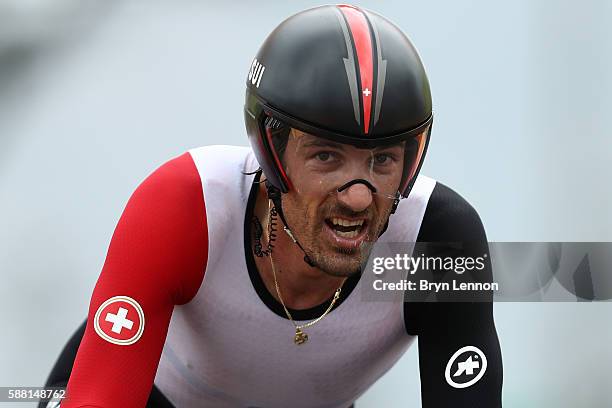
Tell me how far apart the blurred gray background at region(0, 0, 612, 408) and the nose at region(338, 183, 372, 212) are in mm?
2734

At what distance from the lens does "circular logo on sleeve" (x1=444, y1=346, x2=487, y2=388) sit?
3096 millimetres

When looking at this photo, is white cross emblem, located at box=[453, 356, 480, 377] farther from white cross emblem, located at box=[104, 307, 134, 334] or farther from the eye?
white cross emblem, located at box=[104, 307, 134, 334]

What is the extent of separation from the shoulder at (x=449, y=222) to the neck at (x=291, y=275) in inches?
11.3

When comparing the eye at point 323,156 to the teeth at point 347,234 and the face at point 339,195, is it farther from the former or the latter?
the teeth at point 347,234

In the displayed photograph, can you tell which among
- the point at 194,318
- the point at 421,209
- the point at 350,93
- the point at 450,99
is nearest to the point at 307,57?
the point at 350,93

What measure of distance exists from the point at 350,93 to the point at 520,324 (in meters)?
2.90

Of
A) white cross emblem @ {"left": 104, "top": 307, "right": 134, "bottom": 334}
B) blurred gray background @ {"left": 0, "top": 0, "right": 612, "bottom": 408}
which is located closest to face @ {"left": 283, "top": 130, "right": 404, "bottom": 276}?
white cross emblem @ {"left": 104, "top": 307, "right": 134, "bottom": 334}

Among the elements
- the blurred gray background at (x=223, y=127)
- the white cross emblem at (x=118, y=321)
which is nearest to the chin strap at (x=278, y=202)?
the white cross emblem at (x=118, y=321)

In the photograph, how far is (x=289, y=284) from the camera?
10.8 feet

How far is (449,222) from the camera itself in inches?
128

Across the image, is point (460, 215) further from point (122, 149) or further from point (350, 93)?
point (122, 149)

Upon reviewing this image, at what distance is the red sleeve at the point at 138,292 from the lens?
2.87m

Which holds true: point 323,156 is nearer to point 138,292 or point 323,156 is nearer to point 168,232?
point 168,232

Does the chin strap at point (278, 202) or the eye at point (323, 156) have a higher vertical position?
the eye at point (323, 156)
